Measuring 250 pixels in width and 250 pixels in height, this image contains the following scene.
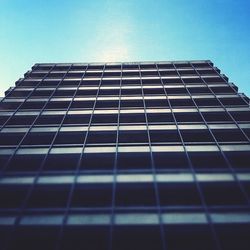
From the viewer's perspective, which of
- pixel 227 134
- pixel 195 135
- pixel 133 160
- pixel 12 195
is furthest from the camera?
pixel 195 135

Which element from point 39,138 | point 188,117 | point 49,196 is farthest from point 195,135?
point 39,138

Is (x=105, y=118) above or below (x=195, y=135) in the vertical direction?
above

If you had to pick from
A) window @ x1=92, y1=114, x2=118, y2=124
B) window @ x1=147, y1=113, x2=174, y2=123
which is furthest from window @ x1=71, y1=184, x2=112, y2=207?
window @ x1=147, y1=113, x2=174, y2=123

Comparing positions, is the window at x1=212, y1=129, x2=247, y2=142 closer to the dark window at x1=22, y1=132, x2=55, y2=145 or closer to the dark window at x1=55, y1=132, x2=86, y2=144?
the dark window at x1=55, y1=132, x2=86, y2=144

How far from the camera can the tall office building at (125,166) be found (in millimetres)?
12891

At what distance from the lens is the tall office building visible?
12.9m

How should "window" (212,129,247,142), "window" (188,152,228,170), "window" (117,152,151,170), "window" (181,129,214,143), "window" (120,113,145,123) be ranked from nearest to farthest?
"window" (188,152,228,170) < "window" (117,152,151,170) < "window" (212,129,247,142) < "window" (181,129,214,143) < "window" (120,113,145,123)

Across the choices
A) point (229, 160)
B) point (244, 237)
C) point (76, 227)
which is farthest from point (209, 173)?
point (76, 227)

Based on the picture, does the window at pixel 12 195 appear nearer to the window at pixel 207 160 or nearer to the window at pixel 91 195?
the window at pixel 91 195

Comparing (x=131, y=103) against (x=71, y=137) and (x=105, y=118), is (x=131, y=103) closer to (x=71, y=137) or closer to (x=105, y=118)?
(x=105, y=118)

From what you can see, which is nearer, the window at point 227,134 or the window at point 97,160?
the window at point 97,160

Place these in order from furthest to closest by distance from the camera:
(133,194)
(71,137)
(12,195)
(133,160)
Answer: (71,137) < (133,160) < (133,194) < (12,195)

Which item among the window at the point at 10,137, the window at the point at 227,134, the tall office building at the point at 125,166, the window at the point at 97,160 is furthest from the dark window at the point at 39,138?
the window at the point at 227,134

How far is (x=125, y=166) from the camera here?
56.6 ft
